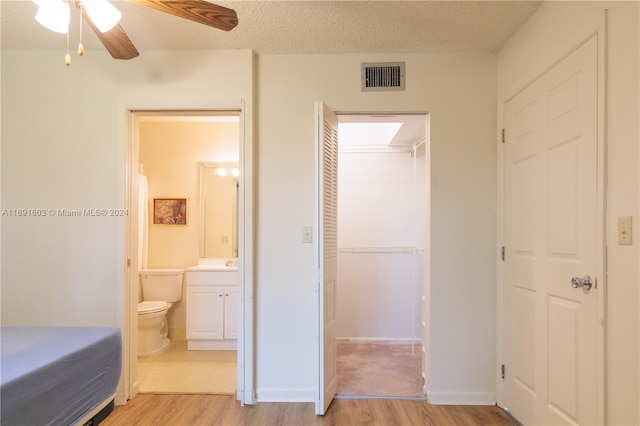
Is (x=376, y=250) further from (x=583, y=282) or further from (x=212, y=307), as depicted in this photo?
(x=583, y=282)

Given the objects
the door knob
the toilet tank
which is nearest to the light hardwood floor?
the door knob

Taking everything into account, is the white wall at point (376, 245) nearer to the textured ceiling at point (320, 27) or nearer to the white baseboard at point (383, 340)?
the white baseboard at point (383, 340)

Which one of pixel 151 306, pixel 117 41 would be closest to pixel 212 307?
pixel 151 306

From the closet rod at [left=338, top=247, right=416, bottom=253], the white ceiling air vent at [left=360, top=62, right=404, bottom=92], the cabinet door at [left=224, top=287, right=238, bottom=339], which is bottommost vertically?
the cabinet door at [left=224, top=287, right=238, bottom=339]

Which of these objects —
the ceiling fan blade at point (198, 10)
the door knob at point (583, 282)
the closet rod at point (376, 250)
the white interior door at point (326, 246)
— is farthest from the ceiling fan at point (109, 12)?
the closet rod at point (376, 250)

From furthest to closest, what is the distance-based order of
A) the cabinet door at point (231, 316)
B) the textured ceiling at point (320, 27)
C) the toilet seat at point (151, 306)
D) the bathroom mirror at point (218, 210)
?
the bathroom mirror at point (218, 210)
the cabinet door at point (231, 316)
the toilet seat at point (151, 306)
the textured ceiling at point (320, 27)

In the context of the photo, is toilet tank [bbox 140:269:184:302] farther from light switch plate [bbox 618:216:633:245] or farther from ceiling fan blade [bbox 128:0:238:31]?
light switch plate [bbox 618:216:633:245]

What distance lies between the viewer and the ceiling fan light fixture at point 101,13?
1427 millimetres

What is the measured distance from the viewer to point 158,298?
3.75 m

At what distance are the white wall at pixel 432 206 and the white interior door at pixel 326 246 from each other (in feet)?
0.49

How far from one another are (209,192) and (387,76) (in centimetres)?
237

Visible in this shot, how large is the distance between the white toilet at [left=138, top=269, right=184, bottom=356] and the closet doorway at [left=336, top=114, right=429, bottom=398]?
1757mm

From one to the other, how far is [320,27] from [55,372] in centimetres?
223

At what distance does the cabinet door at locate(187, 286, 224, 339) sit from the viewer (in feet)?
11.7
